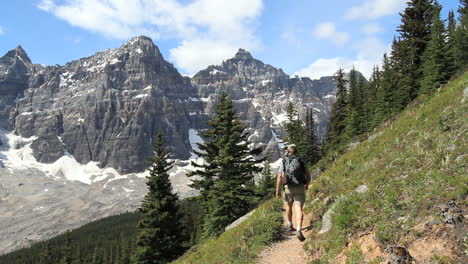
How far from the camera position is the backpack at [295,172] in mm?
9742

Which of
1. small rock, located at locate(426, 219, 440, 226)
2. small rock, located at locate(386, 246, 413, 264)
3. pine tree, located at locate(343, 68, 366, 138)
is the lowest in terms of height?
small rock, located at locate(386, 246, 413, 264)

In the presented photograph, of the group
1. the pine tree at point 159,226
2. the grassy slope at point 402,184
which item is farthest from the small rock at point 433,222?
the pine tree at point 159,226

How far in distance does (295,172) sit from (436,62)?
3396 centimetres

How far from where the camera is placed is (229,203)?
22.6 metres

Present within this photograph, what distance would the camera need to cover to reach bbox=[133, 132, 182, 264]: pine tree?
25.5m

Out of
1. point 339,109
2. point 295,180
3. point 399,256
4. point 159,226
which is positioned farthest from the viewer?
point 339,109

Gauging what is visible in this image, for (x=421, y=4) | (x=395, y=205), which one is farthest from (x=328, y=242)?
(x=421, y=4)

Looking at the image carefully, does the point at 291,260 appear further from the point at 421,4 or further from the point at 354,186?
the point at 421,4

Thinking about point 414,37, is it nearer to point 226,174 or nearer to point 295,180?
point 226,174

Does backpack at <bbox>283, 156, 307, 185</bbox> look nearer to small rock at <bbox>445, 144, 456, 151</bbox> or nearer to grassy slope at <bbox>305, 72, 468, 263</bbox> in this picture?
grassy slope at <bbox>305, 72, 468, 263</bbox>

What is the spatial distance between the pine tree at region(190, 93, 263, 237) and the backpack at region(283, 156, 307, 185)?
510 inches

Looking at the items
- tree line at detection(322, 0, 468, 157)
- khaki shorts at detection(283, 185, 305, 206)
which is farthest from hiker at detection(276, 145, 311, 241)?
tree line at detection(322, 0, 468, 157)

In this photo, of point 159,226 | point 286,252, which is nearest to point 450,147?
point 286,252

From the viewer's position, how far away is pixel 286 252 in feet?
32.0
